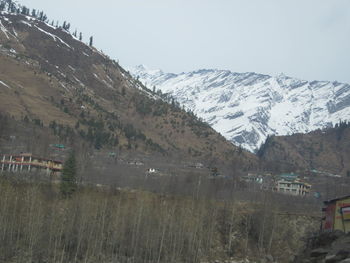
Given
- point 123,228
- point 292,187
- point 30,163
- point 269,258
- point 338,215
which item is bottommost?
point 269,258

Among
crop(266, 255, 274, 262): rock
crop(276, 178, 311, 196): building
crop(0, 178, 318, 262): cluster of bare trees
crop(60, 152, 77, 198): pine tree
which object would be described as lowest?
crop(266, 255, 274, 262): rock

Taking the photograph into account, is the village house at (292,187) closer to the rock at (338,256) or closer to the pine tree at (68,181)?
the pine tree at (68,181)

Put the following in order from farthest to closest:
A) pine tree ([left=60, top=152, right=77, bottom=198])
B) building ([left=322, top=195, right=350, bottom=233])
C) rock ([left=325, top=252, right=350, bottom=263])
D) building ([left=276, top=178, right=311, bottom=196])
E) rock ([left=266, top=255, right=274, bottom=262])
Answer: building ([left=276, top=178, right=311, bottom=196]) → pine tree ([left=60, top=152, right=77, bottom=198]) → rock ([left=266, top=255, right=274, bottom=262]) → building ([left=322, top=195, right=350, bottom=233]) → rock ([left=325, top=252, right=350, bottom=263])

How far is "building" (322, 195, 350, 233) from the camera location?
59.2 metres

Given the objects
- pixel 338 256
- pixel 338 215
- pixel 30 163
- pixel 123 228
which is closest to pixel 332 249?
pixel 338 256

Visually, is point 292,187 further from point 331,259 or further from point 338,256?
point 338,256

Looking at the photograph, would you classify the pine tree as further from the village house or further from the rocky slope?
the village house

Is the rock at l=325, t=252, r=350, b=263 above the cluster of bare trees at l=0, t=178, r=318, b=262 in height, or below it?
above

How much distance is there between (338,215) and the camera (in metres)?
61.2

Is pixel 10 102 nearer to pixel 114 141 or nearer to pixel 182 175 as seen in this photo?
pixel 114 141

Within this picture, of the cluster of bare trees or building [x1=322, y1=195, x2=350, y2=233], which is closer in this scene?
building [x1=322, y1=195, x2=350, y2=233]

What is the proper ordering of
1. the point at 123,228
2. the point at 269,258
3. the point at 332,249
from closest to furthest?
1. the point at 332,249
2. the point at 123,228
3. the point at 269,258

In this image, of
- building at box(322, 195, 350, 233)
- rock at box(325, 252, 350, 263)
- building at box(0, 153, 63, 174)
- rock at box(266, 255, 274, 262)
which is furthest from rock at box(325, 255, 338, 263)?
building at box(0, 153, 63, 174)

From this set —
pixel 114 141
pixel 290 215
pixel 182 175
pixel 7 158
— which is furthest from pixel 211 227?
pixel 114 141
